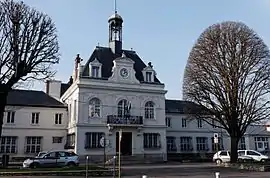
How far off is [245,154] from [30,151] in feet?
88.9

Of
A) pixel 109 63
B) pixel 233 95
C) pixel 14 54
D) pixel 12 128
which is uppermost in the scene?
pixel 109 63

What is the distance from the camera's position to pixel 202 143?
5191 cm

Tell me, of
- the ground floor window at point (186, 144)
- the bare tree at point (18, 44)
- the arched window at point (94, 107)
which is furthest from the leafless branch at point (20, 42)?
the ground floor window at point (186, 144)

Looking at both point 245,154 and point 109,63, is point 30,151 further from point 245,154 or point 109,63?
point 245,154

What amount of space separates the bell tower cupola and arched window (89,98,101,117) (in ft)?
29.6

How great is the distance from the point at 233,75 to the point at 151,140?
54.8 feet

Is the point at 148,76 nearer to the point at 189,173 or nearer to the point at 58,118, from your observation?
the point at 58,118

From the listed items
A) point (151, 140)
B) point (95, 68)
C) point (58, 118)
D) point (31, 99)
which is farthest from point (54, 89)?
point (151, 140)

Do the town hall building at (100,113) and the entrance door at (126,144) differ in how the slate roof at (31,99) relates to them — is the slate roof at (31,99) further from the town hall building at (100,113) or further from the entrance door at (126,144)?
the entrance door at (126,144)

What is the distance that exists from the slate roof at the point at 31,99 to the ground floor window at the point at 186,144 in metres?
19.0

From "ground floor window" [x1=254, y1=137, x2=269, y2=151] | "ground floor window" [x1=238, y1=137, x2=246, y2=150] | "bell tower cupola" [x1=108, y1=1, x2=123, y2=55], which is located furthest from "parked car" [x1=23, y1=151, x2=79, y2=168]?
"ground floor window" [x1=254, y1=137, x2=269, y2=151]

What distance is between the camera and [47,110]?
4416 centimetres

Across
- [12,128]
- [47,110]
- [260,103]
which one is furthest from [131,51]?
[260,103]

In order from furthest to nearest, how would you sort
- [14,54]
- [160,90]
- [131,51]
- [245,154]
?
1. [131,51]
2. [160,90]
3. [245,154]
4. [14,54]
